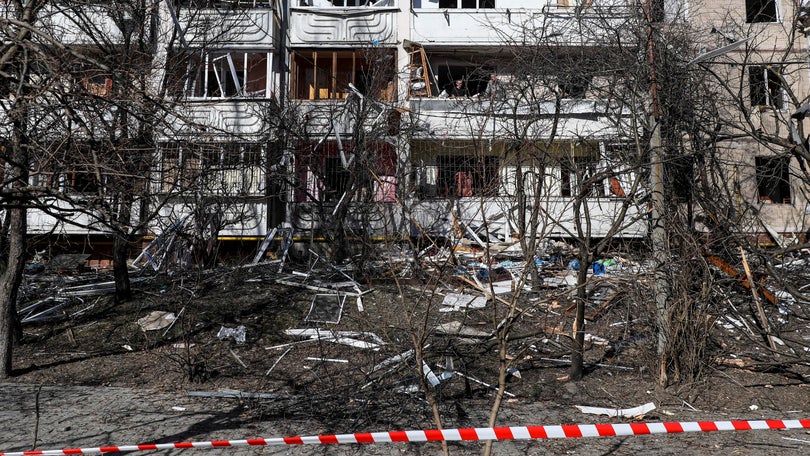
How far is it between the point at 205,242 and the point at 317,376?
7175 millimetres

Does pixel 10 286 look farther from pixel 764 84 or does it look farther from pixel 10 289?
pixel 764 84

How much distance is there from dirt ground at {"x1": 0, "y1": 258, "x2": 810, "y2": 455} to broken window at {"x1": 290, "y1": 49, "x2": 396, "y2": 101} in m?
8.05

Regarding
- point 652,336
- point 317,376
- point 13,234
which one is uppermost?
point 13,234

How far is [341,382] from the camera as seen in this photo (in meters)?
8.28

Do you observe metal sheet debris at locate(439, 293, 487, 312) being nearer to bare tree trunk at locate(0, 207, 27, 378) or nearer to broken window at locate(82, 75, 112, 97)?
bare tree trunk at locate(0, 207, 27, 378)

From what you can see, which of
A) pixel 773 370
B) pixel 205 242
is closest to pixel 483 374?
pixel 773 370

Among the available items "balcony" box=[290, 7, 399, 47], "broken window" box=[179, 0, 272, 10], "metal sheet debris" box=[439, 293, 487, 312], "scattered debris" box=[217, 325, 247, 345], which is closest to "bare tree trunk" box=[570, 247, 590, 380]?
"metal sheet debris" box=[439, 293, 487, 312]

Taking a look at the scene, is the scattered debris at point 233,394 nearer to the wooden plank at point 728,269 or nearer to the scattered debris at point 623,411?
the scattered debris at point 623,411

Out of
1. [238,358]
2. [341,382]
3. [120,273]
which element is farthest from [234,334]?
[120,273]

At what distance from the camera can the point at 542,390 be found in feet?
26.8

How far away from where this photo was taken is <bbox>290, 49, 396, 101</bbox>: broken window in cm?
1750

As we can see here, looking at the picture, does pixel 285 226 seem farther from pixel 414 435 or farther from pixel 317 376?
pixel 414 435

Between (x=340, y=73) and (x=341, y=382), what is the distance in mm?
14843

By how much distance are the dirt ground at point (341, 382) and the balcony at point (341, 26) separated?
10.3m
